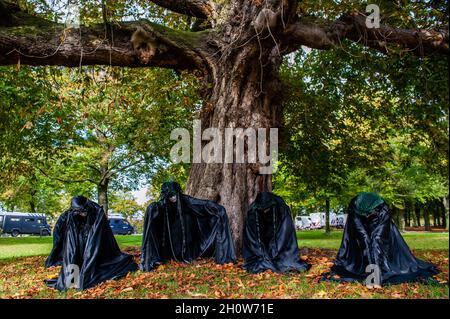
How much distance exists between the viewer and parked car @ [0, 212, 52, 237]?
134 feet

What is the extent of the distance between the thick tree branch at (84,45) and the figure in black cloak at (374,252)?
592 cm

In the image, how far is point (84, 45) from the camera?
30.2ft

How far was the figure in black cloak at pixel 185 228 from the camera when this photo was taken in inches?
370

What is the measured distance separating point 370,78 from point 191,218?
24.0ft

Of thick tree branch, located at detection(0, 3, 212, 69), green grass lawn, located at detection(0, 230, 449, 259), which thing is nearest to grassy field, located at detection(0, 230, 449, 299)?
green grass lawn, located at detection(0, 230, 449, 259)

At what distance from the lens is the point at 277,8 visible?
30.3 ft

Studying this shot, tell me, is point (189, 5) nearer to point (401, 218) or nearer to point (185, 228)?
point (185, 228)

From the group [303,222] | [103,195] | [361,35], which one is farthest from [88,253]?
[303,222]

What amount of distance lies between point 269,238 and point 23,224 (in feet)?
130

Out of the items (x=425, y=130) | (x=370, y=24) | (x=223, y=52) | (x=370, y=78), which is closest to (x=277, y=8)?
(x=223, y=52)

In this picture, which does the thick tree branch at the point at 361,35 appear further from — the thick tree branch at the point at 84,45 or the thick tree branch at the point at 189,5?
the thick tree branch at the point at 189,5

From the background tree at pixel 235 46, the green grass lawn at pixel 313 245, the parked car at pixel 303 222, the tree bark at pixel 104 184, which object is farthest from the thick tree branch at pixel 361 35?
the parked car at pixel 303 222
